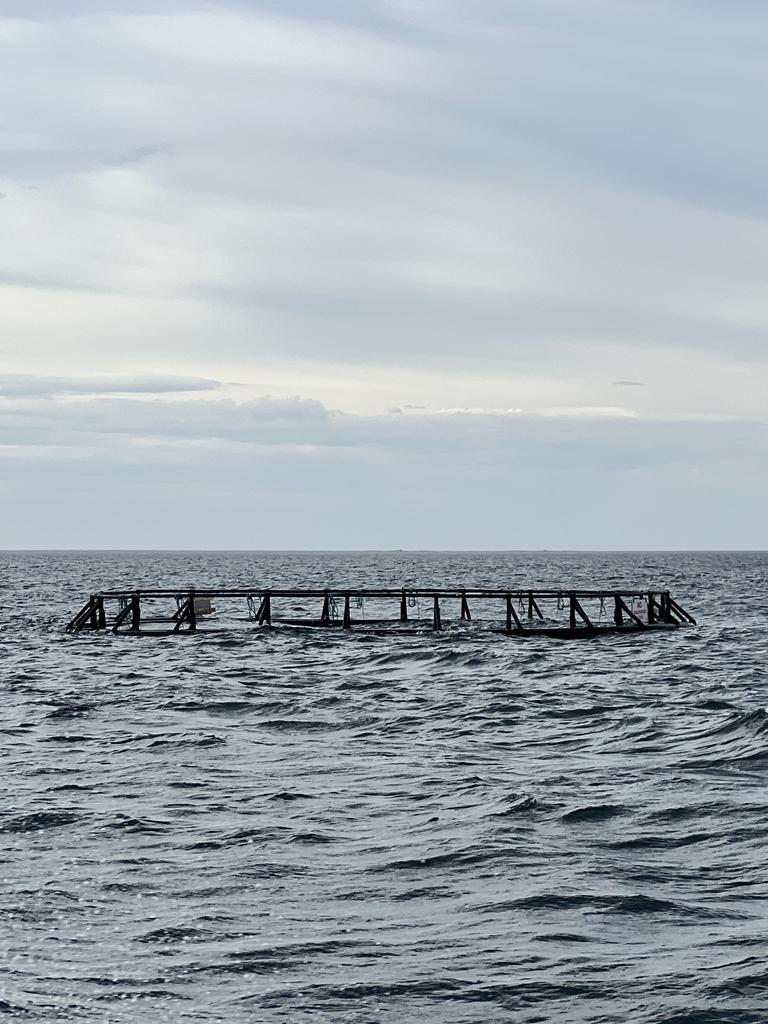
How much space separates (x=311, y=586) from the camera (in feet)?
330

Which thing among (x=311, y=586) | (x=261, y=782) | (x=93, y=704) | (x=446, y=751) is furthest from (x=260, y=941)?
(x=311, y=586)

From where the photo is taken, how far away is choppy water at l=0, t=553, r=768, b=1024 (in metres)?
10.9

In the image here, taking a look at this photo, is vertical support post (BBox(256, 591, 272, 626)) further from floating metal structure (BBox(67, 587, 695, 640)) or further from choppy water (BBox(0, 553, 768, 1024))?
choppy water (BBox(0, 553, 768, 1024))

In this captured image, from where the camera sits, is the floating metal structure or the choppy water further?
the floating metal structure

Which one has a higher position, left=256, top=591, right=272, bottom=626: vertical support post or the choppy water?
left=256, top=591, right=272, bottom=626: vertical support post

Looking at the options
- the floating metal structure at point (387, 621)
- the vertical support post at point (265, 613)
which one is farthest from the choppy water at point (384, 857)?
the vertical support post at point (265, 613)

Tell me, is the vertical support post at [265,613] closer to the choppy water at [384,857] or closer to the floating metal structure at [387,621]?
the floating metal structure at [387,621]

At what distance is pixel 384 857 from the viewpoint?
1516 cm

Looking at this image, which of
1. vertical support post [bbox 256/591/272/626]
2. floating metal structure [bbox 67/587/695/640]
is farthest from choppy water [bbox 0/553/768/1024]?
vertical support post [bbox 256/591/272/626]

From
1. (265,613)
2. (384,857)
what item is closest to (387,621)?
(265,613)

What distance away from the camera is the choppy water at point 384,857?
35.7 feet

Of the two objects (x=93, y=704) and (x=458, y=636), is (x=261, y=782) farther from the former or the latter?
(x=458, y=636)

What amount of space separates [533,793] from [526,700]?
12119 millimetres

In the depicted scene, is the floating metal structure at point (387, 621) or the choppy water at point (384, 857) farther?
the floating metal structure at point (387, 621)
